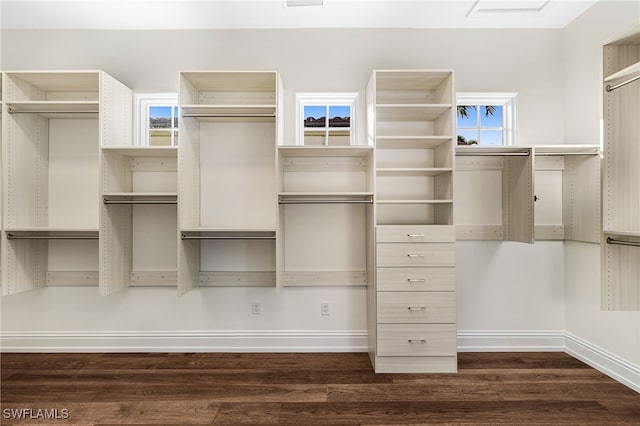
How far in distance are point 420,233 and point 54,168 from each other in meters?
3.13

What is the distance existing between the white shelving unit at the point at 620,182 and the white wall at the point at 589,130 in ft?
1.50

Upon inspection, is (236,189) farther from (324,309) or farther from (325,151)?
(324,309)

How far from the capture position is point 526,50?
10.3 feet

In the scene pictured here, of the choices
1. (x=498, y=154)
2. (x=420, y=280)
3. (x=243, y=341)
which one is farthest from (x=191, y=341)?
(x=498, y=154)

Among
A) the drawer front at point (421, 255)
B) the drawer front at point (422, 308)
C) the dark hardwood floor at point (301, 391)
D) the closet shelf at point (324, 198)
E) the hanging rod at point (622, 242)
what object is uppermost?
the closet shelf at point (324, 198)

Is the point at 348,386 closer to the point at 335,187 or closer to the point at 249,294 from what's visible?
the point at 249,294

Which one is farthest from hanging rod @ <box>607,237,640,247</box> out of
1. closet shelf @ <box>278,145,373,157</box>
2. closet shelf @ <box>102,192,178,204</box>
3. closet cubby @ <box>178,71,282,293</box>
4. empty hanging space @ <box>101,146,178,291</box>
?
empty hanging space @ <box>101,146,178,291</box>

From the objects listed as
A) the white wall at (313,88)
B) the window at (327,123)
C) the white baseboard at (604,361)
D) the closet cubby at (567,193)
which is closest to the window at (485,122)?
the white wall at (313,88)

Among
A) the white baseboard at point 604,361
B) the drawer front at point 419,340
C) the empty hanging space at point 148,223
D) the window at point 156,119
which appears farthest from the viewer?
the window at point 156,119

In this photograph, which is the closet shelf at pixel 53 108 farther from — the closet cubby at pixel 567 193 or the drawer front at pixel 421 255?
the closet cubby at pixel 567 193

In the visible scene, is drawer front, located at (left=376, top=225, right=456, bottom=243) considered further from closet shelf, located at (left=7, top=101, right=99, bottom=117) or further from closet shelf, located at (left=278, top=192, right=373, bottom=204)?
closet shelf, located at (left=7, top=101, right=99, bottom=117)

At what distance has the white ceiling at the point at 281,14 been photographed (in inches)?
110

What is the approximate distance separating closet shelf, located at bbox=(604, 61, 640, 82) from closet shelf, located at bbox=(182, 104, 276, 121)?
2113mm

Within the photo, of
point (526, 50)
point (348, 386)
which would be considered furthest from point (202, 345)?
point (526, 50)
